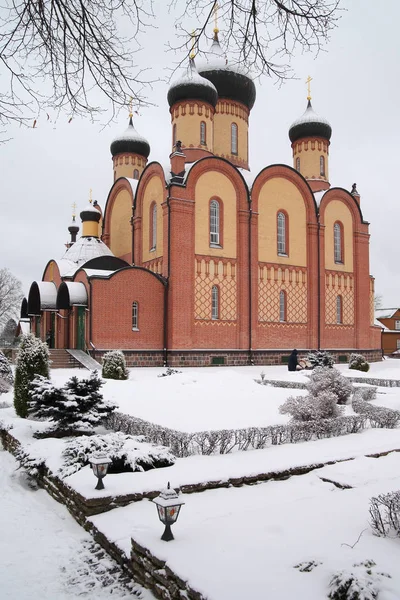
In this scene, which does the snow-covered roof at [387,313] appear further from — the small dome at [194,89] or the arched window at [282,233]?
the small dome at [194,89]

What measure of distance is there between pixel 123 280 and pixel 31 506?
15.7m

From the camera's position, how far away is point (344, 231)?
27.5 meters

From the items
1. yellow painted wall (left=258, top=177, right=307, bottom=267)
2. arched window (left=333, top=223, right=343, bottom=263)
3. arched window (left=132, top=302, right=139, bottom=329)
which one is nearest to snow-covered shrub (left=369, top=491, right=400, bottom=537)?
arched window (left=132, top=302, right=139, bottom=329)

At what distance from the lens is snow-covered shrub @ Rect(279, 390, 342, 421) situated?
8.21 m

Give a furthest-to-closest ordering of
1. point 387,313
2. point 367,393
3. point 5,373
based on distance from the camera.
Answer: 1. point 387,313
2. point 5,373
3. point 367,393

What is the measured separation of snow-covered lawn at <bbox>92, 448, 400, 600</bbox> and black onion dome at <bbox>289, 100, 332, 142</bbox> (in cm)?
2666

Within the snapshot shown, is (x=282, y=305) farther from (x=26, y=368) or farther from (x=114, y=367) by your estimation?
(x=26, y=368)

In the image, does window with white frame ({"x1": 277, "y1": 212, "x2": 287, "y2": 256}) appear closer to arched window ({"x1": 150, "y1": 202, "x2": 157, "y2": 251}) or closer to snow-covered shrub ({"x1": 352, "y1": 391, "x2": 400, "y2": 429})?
arched window ({"x1": 150, "y1": 202, "x2": 157, "y2": 251})

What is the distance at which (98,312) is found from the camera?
67.7ft

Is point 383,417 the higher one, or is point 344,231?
point 344,231

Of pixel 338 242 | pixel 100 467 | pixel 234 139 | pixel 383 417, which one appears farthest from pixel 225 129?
pixel 100 467

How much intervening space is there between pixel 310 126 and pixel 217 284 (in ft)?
40.4

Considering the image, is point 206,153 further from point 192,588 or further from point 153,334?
point 192,588

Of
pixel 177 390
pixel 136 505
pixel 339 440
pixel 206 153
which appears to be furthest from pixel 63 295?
pixel 136 505
